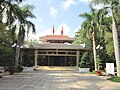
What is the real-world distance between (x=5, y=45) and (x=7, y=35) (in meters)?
1.94

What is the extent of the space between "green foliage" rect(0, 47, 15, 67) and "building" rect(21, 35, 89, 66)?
20.5ft

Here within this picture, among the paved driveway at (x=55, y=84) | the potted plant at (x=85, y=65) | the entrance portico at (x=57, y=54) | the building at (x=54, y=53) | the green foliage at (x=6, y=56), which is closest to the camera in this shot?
A: the paved driveway at (x=55, y=84)

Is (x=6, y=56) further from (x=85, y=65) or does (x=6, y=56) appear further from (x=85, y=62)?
(x=85, y=62)

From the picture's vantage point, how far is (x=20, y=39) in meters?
32.8

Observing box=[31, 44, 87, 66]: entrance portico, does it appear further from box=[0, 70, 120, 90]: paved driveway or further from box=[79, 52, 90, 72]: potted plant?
box=[0, 70, 120, 90]: paved driveway

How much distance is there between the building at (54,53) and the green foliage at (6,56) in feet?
20.5

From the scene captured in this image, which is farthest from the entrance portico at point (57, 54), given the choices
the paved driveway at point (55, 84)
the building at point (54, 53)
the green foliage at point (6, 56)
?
the paved driveway at point (55, 84)

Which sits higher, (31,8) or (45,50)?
(31,8)

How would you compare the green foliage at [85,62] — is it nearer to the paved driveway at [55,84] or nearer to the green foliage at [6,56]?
the green foliage at [6,56]

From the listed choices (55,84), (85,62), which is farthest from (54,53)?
(55,84)

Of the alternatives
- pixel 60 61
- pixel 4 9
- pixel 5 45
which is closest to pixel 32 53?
pixel 60 61

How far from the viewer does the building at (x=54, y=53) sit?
1686 inches

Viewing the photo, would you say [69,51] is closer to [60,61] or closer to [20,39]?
[60,61]

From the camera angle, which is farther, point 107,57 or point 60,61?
point 60,61
